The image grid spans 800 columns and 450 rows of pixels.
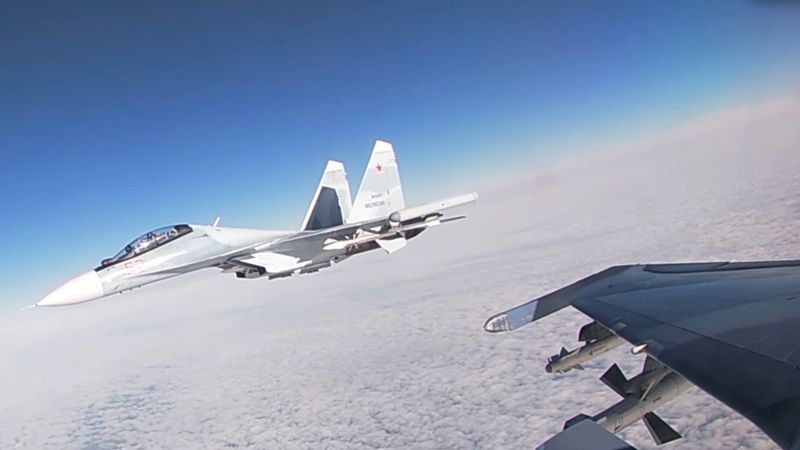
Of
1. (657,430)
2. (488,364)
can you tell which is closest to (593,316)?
(657,430)

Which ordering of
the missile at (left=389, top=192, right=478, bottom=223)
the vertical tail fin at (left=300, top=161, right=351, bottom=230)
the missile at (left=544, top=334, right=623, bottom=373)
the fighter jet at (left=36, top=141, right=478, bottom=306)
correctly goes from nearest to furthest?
the missile at (left=544, top=334, right=623, bottom=373) → the fighter jet at (left=36, top=141, right=478, bottom=306) → the missile at (left=389, top=192, right=478, bottom=223) → the vertical tail fin at (left=300, top=161, right=351, bottom=230)

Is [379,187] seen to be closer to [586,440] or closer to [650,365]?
[650,365]

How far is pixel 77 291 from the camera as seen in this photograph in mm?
8070

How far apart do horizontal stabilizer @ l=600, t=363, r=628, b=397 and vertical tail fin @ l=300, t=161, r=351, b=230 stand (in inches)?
397

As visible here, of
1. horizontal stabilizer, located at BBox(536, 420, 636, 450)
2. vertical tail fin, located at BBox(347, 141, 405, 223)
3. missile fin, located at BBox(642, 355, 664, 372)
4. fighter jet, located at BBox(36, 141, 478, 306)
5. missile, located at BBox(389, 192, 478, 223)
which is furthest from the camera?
vertical tail fin, located at BBox(347, 141, 405, 223)

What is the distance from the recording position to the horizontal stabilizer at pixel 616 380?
3139 mm

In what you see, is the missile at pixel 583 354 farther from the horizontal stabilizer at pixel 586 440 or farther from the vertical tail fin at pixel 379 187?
the vertical tail fin at pixel 379 187

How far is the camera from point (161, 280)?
29.6 ft

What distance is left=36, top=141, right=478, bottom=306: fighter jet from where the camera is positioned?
27.7 ft

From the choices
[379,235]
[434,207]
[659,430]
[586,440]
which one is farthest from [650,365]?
[379,235]

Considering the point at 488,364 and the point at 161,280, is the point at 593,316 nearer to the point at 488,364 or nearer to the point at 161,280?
the point at 161,280

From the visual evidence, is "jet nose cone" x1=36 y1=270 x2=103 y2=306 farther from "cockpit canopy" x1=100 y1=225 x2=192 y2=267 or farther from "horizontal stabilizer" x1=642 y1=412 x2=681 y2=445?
"horizontal stabilizer" x1=642 y1=412 x2=681 y2=445

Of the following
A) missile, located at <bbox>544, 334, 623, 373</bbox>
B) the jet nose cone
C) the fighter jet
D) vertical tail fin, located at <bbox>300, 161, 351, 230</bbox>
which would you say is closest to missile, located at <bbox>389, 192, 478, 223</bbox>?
the fighter jet

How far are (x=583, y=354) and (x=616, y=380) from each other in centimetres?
52
